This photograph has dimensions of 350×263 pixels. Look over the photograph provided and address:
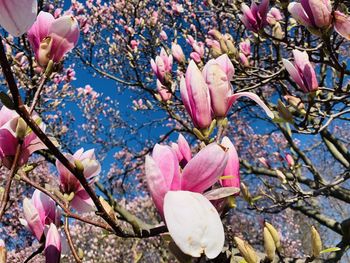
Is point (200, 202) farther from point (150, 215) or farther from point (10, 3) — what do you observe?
point (150, 215)

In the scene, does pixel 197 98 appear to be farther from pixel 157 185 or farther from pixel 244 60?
pixel 244 60

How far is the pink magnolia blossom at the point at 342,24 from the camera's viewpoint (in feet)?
4.48

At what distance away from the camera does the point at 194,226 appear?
55cm

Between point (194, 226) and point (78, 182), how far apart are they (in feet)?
1.39

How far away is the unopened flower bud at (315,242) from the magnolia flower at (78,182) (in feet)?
1.60

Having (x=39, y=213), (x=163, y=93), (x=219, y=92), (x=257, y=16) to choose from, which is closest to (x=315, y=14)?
(x=257, y=16)

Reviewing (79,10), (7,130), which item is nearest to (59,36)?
(7,130)

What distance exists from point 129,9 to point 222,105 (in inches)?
217

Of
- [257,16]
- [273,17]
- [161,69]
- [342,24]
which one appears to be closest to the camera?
[342,24]

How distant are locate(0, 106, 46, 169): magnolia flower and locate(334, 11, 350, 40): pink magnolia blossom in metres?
1.04

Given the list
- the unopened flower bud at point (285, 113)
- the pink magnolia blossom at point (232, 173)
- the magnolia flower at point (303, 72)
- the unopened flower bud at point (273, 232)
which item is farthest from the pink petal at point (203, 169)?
the magnolia flower at point (303, 72)

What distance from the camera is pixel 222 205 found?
71 centimetres

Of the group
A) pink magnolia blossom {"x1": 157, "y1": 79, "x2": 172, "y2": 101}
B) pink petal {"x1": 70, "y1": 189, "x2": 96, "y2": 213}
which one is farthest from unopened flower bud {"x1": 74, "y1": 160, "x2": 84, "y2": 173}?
pink magnolia blossom {"x1": 157, "y1": 79, "x2": 172, "y2": 101}

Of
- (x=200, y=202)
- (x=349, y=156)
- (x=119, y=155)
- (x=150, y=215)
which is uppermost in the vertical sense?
(x=200, y=202)
